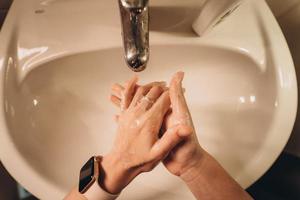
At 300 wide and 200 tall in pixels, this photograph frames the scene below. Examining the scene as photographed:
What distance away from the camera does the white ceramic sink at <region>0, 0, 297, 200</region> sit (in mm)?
512

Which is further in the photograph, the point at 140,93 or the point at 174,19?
the point at 174,19

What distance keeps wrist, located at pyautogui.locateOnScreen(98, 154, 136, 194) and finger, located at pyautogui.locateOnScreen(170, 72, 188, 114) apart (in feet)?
0.33

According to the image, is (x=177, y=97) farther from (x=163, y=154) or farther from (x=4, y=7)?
(x=4, y=7)

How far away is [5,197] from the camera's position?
28.7 inches

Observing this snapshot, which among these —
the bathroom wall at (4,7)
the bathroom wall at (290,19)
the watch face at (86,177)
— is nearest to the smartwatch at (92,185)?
the watch face at (86,177)

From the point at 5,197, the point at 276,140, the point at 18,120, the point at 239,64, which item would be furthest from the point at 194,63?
the point at 5,197

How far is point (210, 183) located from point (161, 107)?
4.6 inches

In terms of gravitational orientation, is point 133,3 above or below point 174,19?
above

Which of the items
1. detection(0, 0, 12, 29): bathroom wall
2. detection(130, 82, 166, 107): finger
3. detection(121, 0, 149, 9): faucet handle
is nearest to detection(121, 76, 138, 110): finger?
detection(130, 82, 166, 107): finger

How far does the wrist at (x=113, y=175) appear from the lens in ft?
1.43

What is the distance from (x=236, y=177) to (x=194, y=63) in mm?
228

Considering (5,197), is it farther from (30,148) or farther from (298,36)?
(298,36)

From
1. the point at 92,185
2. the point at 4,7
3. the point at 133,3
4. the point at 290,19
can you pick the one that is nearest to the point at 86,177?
the point at 92,185

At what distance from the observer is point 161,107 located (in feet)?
1.51
